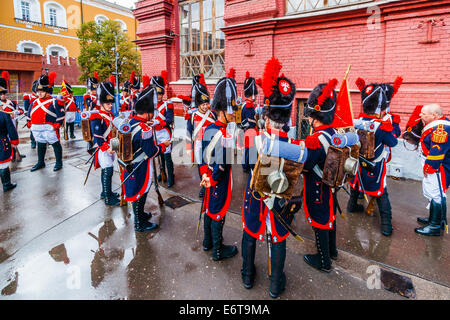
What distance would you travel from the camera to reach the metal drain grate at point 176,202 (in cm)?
477

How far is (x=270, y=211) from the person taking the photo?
2.54m

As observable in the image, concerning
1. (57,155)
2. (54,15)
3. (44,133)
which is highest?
(54,15)

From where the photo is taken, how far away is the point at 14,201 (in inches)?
191

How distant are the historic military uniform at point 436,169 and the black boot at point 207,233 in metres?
3.05

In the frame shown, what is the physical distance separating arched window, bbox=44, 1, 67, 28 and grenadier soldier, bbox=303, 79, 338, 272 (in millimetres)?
38242

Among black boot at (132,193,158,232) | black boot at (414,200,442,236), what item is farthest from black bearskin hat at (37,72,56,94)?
black boot at (414,200,442,236)

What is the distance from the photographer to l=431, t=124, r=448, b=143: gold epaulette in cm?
339

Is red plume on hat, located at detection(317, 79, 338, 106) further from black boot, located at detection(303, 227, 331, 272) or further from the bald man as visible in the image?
the bald man

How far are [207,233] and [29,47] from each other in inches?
1439

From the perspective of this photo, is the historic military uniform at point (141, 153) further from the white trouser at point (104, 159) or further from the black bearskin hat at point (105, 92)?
the black bearskin hat at point (105, 92)

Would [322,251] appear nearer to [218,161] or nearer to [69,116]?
[218,161]

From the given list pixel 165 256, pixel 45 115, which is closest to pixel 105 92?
pixel 45 115

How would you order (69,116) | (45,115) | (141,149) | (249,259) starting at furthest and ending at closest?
(69,116), (45,115), (141,149), (249,259)

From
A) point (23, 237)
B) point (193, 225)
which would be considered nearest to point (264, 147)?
point (193, 225)
